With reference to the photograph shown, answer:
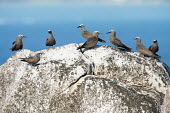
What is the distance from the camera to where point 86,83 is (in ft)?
41.5

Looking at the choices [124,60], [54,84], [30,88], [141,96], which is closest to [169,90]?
[141,96]

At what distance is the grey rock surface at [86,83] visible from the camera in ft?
40.4

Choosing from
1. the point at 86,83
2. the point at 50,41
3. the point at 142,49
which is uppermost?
the point at 50,41

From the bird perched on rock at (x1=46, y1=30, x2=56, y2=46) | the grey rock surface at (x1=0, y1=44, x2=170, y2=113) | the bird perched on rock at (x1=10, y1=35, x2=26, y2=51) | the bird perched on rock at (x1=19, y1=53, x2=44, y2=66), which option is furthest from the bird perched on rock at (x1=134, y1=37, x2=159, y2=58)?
the bird perched on rock at (x1=10, y1=35, x2=26, y2=51)

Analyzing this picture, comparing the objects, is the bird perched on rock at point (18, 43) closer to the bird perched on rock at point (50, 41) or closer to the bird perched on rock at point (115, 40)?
the bird perched on rock at point (50, 41)

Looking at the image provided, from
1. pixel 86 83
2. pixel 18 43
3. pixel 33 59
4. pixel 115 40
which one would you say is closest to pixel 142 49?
pixel 115 40

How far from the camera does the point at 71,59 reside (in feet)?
44.7

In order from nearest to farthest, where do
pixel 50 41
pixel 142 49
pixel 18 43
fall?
pixel 142 49
pixel 50 41
pixel 18 43

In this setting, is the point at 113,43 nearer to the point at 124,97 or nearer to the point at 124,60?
the point at 124,60

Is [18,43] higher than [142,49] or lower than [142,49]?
higher

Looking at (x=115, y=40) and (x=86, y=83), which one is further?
(x=115, y=40)

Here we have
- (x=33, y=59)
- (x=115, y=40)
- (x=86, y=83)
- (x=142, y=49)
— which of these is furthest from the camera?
(x=115, y=40)

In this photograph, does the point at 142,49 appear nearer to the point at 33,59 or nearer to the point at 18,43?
the point at 33,59

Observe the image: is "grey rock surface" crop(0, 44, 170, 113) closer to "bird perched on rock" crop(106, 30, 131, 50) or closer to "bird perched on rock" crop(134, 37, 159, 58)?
"bird perched on rock" crop(134, 37, 159, 58)
